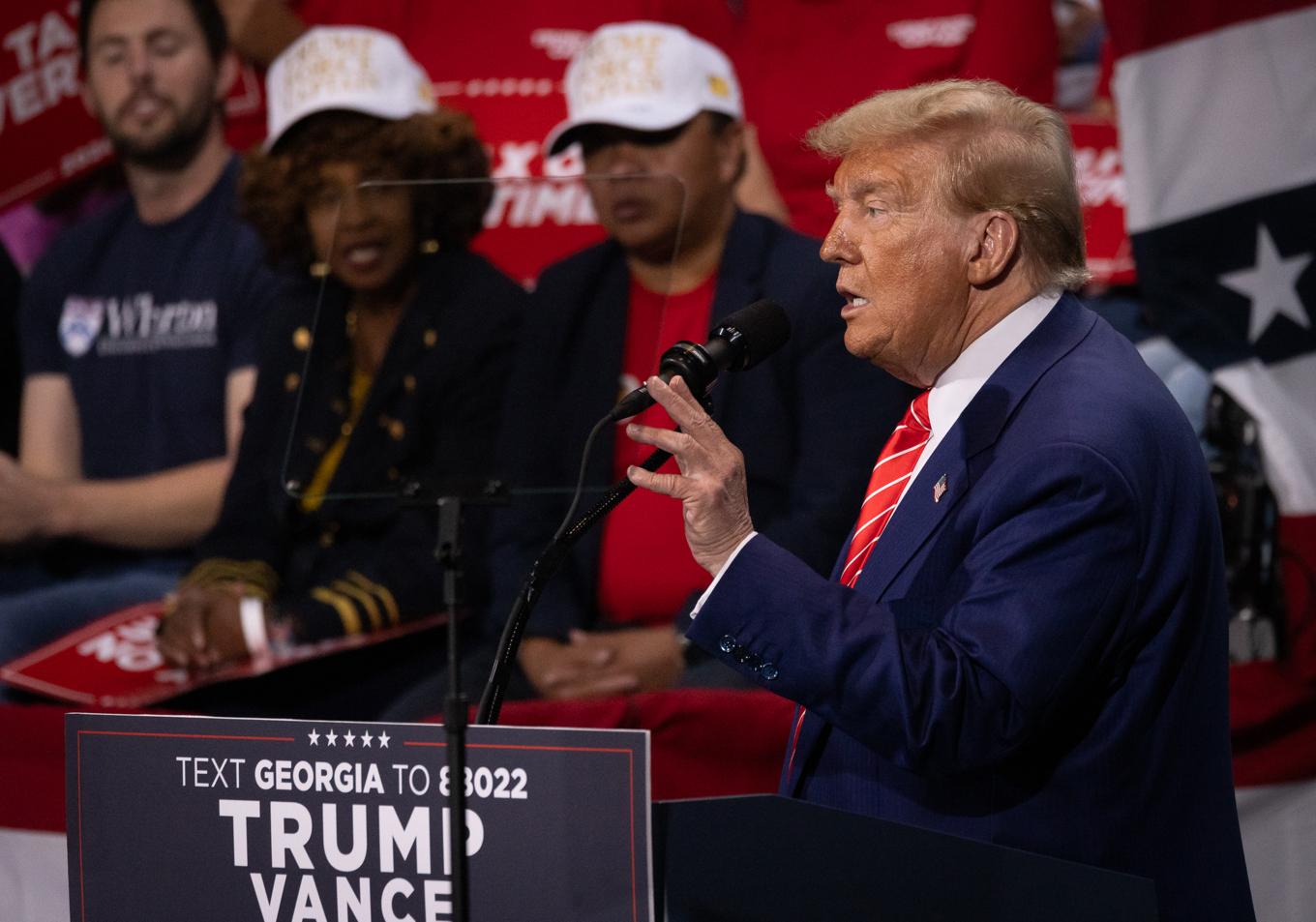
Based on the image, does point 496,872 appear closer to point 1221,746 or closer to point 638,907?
point 638,907

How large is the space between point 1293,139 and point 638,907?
8.47 ft

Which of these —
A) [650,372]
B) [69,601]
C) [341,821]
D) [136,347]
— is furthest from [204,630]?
[341,821]

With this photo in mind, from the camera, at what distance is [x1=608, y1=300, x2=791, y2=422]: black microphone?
1.39 metres

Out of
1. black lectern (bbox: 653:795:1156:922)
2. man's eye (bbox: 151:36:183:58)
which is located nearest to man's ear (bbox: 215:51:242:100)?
man's eye (bbox: 151:36:183:58)

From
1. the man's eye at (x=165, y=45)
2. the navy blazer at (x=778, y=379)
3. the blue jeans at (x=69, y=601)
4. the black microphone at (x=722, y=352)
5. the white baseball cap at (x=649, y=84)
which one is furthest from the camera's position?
the man's eye at (x=165, y=45)

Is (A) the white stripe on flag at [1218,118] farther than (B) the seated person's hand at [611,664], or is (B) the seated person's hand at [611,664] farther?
(A) the white stripe on flag at [1218,118]

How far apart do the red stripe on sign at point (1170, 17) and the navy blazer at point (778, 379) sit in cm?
106

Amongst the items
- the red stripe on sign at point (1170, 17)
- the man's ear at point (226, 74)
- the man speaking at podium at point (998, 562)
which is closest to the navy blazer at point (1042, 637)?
the man speaking at podium at point (998, 562)

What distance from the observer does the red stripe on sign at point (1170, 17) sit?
324 cm

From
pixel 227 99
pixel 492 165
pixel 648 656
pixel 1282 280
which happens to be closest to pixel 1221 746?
pixel 648 656

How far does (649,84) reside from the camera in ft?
10.2

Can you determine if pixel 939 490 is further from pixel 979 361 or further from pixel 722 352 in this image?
pixel 722 352

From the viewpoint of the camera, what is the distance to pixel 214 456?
375cm

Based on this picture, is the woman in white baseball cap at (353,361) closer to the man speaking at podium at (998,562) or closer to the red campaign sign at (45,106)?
the red campaign sign at (45,106)
